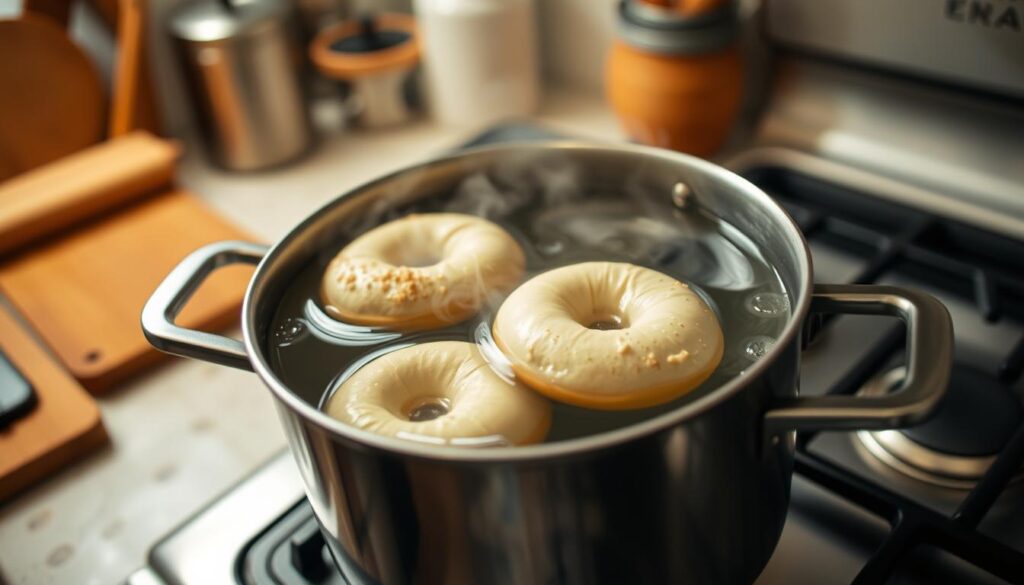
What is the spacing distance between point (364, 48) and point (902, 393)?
33.1 inches

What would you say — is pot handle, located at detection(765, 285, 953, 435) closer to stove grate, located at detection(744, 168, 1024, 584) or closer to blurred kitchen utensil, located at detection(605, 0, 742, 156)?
stove grate, located at detection(744, 168, 1024, 584)

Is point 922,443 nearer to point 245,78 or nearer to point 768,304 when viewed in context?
point 768,304

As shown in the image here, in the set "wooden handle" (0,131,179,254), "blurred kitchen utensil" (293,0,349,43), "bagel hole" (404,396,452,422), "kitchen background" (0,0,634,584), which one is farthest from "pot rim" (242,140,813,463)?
"blurred kitchen utensil" (293,0,349,43)

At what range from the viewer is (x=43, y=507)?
2.10 feet

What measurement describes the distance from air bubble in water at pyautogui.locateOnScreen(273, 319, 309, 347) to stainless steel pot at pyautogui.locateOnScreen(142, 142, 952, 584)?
0.08 m

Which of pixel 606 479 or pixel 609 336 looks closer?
pixel 606 479

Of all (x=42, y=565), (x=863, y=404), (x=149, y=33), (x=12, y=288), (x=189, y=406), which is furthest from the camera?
(x=149, y=33)

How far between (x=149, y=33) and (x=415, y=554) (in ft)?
2.97

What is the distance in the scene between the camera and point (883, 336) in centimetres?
65

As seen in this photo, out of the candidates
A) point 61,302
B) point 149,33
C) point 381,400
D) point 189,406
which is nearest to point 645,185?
point 381,400

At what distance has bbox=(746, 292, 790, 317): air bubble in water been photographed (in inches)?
20.5

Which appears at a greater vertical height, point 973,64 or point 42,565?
point 973,64

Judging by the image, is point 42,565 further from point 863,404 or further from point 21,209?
point 863,404

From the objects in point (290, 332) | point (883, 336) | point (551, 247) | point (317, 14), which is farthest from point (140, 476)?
point (317, 14)
